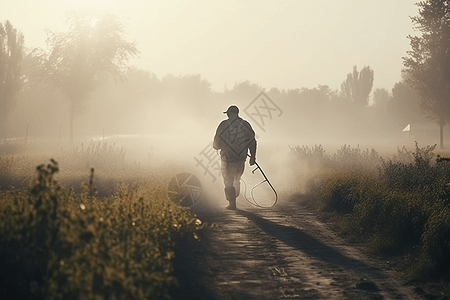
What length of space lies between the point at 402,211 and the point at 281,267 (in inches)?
109

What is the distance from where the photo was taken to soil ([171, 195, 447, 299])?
7188 mm

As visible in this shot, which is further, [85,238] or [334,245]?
[334,245]

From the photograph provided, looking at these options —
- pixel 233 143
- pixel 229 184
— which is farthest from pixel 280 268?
pixel 233 143

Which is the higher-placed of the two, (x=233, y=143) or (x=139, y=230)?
(x=233, y=143)

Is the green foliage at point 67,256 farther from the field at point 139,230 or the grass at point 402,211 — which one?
the grass at point 402,211

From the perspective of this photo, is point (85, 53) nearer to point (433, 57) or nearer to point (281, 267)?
point (433, 57)

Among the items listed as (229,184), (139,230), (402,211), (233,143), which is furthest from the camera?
(233,143)

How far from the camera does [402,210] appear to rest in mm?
10305

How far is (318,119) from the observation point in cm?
14488

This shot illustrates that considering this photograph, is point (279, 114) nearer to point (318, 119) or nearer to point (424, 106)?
point (318, 119)

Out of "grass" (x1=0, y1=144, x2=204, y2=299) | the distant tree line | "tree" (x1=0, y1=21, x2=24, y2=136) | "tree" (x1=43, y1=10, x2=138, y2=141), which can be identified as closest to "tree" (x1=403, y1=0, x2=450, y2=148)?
the distant tree line

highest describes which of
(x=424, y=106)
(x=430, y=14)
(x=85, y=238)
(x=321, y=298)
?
(x=430, y=14)

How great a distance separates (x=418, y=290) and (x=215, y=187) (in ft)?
47.8

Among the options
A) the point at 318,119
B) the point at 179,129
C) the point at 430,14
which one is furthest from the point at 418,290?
the point at 318,119
